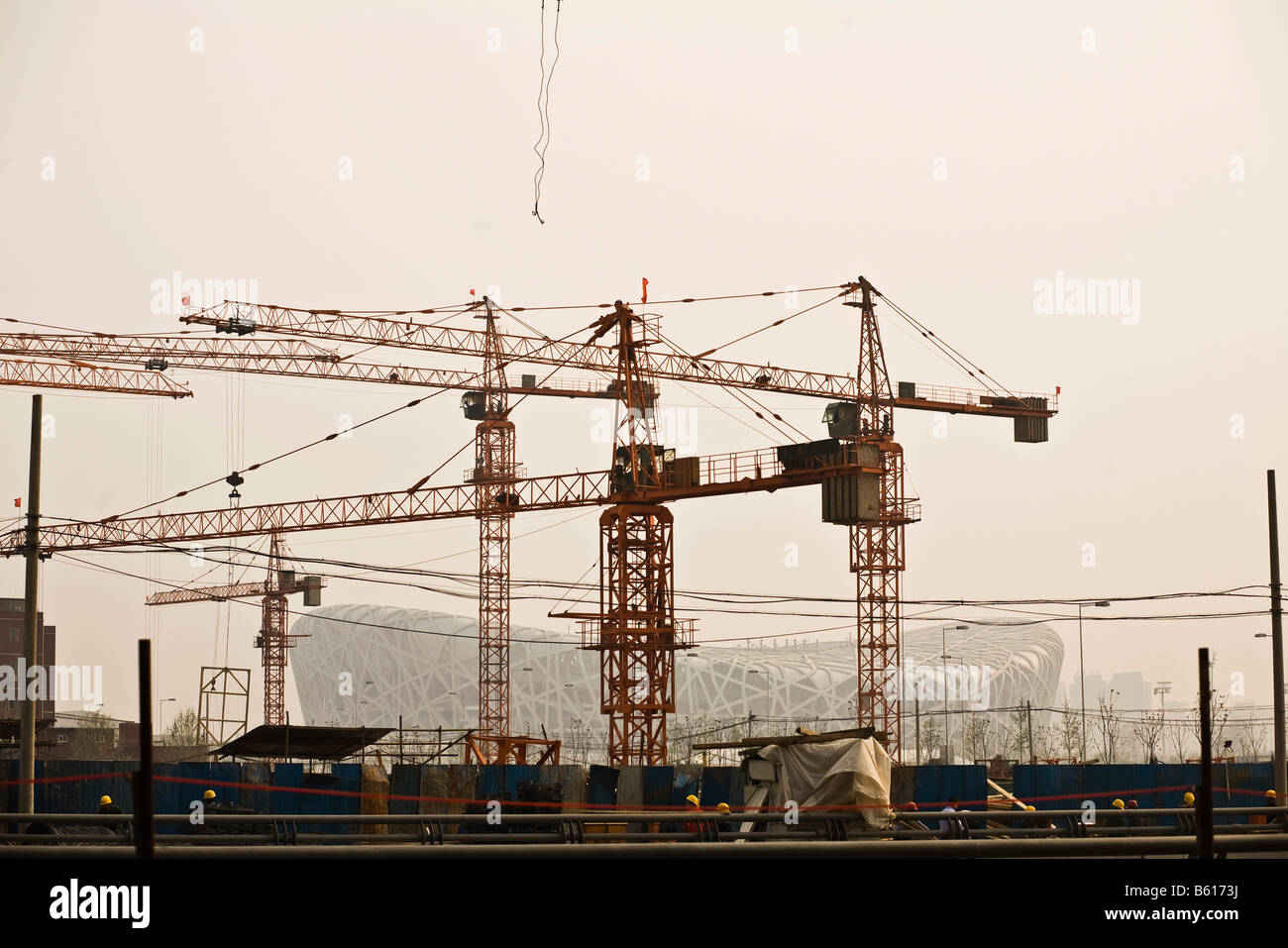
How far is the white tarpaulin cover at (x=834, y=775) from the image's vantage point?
71.9 feet

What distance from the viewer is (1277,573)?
30141 millimetres

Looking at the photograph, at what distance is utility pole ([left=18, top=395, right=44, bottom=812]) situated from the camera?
80.5 feet

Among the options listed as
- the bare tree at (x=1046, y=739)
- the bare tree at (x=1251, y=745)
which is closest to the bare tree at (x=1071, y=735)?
the bare tree at (x=1046, y=739)

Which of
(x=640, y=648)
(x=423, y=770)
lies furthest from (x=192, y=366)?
(x=423, y=770)

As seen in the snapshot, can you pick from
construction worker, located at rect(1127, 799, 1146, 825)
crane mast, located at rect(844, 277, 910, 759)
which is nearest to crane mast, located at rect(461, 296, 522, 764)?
crane mast, located at rect(844, 277, 910, 759)

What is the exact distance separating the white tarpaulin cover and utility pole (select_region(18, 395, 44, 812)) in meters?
12.5

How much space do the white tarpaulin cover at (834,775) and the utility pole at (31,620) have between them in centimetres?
1250

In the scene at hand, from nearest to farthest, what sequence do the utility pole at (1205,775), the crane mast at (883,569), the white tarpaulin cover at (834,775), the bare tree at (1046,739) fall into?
the utility pole at (1205,775), the white tarpaulin cover at (834,775), the crane mast at (883,569), the bare tree at (1046,739)

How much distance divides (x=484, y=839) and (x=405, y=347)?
73.9m

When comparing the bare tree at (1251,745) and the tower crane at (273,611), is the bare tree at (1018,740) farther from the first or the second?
the tower crane at (273,611)

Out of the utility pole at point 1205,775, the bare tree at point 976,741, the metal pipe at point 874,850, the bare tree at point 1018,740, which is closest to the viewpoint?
the utility pole at point 1205,775

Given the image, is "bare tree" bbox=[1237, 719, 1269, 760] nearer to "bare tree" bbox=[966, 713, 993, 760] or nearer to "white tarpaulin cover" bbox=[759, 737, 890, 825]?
"bare tree" bbox=[966, 713, 993, 760]

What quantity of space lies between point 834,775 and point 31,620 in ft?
47.3
